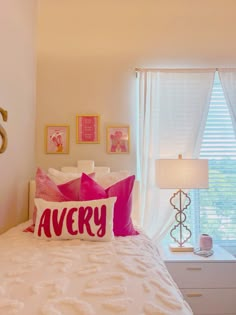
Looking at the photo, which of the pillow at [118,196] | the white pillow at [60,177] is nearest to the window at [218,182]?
the pillow at [118,196]

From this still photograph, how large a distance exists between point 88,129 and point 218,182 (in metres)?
1.34

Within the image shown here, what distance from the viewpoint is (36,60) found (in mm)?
2621

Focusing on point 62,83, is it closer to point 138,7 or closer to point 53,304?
point 138,7

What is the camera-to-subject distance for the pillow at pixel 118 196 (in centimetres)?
169

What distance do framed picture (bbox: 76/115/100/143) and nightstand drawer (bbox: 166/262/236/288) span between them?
130cm

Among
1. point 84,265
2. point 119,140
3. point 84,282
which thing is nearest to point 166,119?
point 119,140

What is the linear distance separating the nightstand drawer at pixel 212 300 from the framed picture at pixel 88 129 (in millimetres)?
1502

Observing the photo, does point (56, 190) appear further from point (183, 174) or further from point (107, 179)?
→ point (183, 174)

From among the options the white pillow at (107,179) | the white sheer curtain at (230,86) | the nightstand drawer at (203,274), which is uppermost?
the white sheer curtain at (230,86)

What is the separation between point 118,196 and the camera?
5.73ft

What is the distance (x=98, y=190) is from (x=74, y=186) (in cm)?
21

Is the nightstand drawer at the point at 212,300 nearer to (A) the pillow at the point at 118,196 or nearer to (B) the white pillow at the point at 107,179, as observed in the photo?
(A) the pillow at the point at 118,196

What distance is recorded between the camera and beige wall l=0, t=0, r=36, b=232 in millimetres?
1960

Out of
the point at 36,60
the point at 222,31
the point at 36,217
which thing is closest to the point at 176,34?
the point at 222,31
